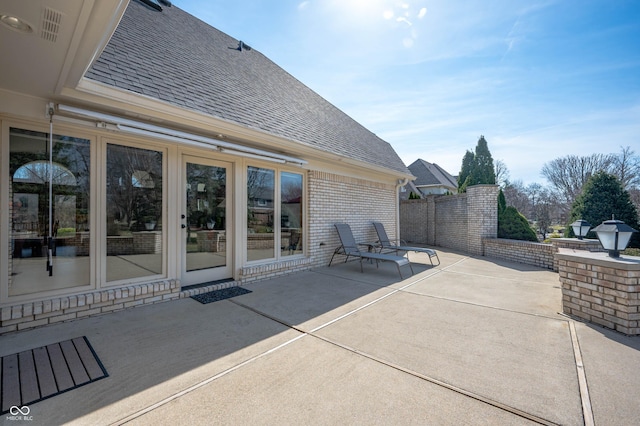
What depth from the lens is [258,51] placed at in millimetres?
8977

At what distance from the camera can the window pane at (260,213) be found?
5.62m

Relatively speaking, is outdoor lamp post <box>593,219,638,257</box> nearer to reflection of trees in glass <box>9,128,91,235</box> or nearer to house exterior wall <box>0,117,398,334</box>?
house exterior wall <box>0,117,398,334</box>

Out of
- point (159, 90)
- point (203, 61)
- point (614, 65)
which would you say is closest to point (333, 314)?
point (159, 90)

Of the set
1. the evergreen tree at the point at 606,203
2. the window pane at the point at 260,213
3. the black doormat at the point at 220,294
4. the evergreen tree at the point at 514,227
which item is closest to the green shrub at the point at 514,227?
the evergreen tree at the point at 514,227

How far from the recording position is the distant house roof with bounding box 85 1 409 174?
403cm

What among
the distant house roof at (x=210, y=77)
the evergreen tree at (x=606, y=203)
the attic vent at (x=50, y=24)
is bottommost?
the evergreen tree at (x=606, y=203)

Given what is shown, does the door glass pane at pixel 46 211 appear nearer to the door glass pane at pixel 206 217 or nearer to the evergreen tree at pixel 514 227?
the door glass pane at pixel 206 217

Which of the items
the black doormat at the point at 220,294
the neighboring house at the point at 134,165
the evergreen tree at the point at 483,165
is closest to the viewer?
the neighboring house at the point at 134,165

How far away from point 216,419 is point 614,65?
11519 mm

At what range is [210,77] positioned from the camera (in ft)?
17.9

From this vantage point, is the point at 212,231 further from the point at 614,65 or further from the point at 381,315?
the point at 614,65

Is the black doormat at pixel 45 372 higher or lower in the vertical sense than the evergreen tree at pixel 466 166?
lower

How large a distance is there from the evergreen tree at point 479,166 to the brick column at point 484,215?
28.5 ft

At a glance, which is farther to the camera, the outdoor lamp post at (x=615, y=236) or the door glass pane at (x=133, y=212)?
the door glass pane at (x=133, y=212)
